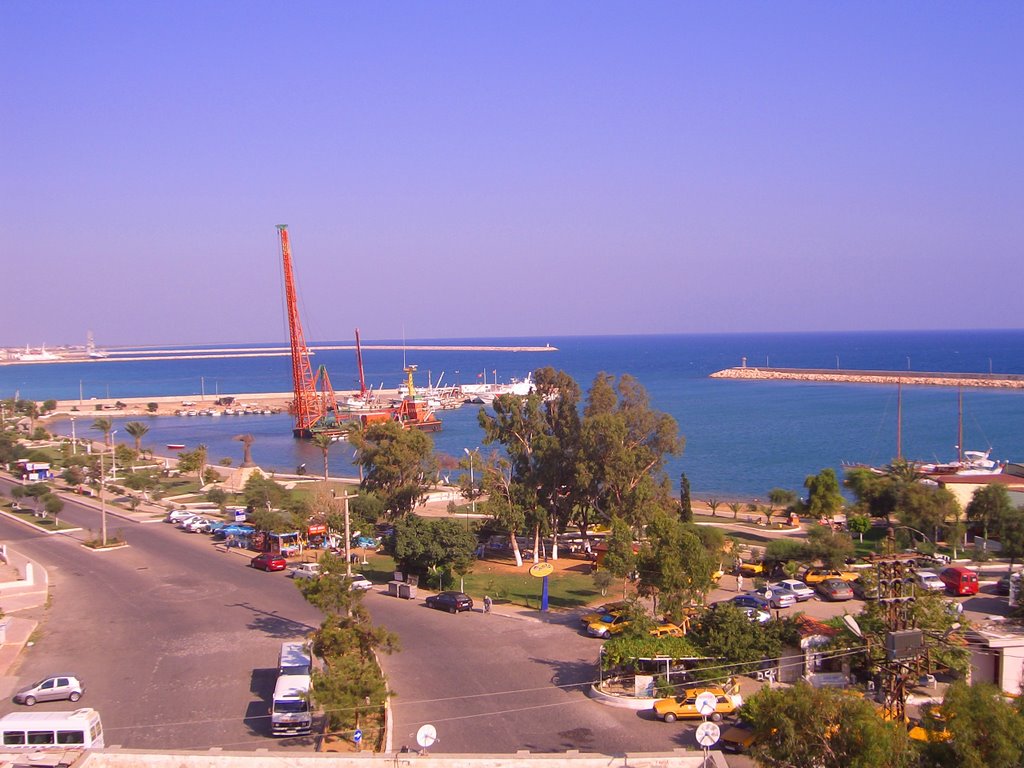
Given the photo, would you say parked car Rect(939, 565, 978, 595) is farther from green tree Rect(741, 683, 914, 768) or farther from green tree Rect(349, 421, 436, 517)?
green tree Rect(349, 421, 436, 517)

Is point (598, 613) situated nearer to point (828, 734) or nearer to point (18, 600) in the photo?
point (828, 734)

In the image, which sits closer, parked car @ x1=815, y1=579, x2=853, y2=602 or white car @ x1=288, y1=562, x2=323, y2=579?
parked car @ x1=815, y1=579, x2=853, y2=602

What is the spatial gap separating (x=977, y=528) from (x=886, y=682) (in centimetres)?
1737

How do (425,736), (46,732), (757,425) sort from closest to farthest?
(425,736) < (46,732) < (757,425)

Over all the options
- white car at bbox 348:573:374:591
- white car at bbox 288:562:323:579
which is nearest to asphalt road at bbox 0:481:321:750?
white car at bbox 288:562:323:579

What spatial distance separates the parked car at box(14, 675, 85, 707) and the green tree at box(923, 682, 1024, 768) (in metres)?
11.6

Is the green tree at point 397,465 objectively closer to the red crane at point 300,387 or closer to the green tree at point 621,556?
the green tree at point 621,556

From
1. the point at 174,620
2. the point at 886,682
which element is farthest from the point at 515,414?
the point at 886,682

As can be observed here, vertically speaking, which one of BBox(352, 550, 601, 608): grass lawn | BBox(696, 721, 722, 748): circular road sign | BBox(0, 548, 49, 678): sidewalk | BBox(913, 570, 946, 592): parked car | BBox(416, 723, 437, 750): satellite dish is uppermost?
BBox(696, 721, 722, 748): circular road sign

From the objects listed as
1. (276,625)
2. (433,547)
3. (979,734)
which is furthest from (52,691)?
(979,734)

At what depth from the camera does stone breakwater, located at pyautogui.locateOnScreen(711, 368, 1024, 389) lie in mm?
91812

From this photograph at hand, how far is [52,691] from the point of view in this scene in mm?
12875

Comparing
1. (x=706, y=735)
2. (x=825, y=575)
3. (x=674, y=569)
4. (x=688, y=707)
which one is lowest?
(x=825, y=575)

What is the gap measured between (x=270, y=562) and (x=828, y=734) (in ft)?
55.1
